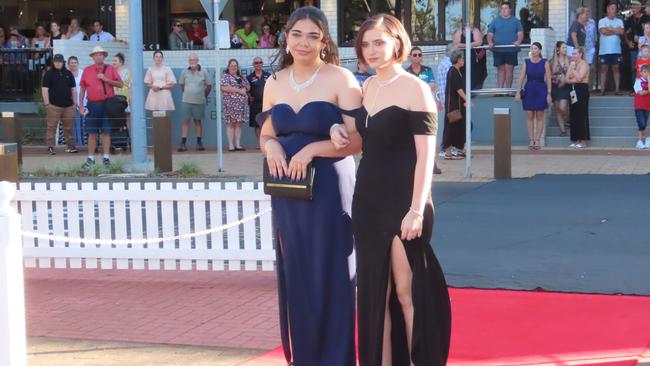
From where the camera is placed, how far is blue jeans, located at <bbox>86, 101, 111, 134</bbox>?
1891 cm

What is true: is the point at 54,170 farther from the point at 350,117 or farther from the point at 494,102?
the point at 350,117

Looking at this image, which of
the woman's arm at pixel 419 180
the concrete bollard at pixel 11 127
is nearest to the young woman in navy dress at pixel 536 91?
the concrete bollard at pixel 11 127

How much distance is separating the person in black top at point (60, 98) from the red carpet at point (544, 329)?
14.8m

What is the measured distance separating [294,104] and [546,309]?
2.75 m

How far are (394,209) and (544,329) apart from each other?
208 cm

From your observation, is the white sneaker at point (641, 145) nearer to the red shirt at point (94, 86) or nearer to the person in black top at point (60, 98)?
the red shirt at point (94, 86)

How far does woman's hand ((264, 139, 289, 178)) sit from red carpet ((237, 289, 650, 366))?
1.30m

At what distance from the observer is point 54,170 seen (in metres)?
17.2

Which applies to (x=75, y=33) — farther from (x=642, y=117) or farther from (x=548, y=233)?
(x=548, y=233)

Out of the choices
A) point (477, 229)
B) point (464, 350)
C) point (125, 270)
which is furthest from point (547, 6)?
point (464, 350)

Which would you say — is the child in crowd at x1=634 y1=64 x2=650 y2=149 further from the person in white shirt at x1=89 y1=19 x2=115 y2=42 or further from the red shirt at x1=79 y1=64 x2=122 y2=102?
the person in white shirt at x1=89 y1=19 x2=115 y2=42

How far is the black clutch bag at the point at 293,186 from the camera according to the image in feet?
17.5

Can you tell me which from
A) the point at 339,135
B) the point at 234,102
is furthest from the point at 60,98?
the point at 339,135

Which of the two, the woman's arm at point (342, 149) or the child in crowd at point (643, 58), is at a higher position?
the child in crowd at point (643, 58)
